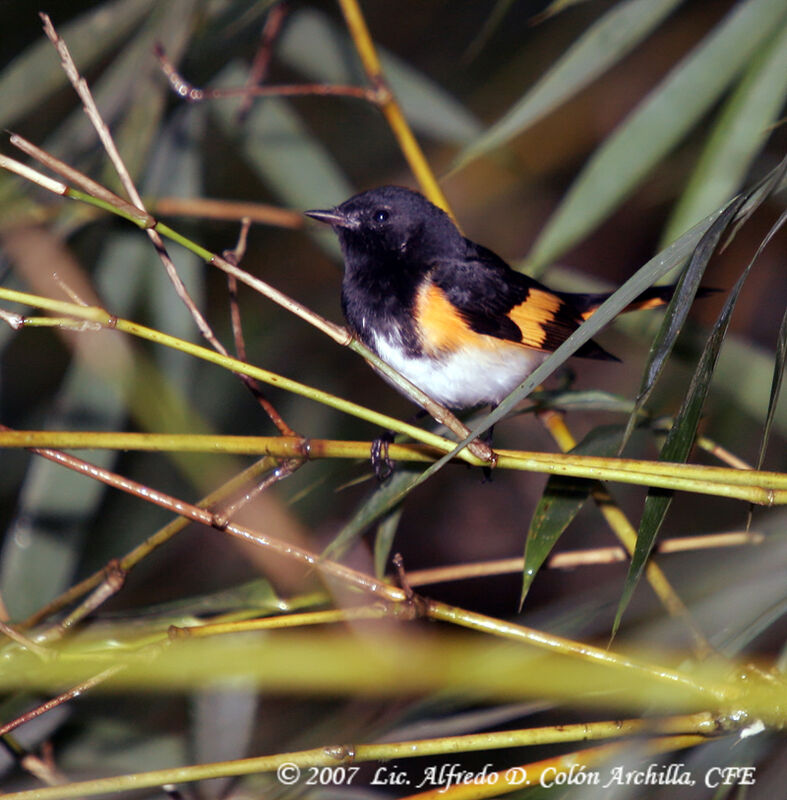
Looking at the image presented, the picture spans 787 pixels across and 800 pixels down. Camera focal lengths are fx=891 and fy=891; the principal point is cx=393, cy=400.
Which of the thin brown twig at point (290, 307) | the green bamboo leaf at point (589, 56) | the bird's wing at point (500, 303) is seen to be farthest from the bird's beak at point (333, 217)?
the thin brown twig at point (290, 307)

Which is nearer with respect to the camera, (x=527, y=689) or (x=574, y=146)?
(x=527, y=689)

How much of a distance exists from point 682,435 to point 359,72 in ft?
5.12

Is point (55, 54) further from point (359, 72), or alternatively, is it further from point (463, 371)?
point (463, 371)

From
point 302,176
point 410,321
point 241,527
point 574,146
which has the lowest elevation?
point 241,527

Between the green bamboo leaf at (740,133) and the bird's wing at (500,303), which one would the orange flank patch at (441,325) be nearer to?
the bird's wing at (500,303)

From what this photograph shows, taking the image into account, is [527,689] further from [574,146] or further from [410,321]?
[574,146]

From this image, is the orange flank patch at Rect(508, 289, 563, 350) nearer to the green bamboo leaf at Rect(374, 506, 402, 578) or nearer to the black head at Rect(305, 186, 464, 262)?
the black head at Rect(305, 186, 464, 262)

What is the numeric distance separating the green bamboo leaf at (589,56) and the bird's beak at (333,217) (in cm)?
34

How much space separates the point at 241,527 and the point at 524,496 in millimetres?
2824

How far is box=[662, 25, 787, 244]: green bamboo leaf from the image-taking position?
1.58 metres

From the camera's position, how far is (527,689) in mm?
1105

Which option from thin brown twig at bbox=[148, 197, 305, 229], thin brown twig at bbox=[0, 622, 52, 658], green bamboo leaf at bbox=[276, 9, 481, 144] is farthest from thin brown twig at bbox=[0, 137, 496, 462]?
green bamboo leaf at bbox=[276, 9, 481, 144]

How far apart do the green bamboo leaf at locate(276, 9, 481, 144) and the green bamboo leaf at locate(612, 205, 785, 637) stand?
128 centimetres

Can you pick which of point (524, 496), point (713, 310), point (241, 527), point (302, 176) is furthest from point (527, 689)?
point (713, 310)
